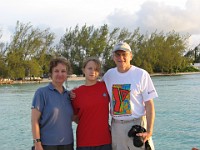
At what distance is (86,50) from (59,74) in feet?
219

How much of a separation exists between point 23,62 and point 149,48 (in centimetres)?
2912

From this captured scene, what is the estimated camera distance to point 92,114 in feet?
12.1

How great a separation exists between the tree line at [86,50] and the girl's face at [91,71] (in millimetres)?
46698

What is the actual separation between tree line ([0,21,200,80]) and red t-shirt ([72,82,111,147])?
46.7m

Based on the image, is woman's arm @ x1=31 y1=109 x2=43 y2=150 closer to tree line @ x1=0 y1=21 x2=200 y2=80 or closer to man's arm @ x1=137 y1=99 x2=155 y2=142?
man's arm @ x1=137 y1=99 x2=155 y2=142

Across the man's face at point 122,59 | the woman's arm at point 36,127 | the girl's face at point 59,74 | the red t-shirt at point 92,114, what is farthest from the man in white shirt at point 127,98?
the woman's arm at point 36,127

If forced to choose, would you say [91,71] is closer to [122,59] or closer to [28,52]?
[122,59]

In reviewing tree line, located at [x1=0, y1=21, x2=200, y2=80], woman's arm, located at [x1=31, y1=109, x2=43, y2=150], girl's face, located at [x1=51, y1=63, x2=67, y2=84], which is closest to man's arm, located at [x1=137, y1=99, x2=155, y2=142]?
girl's face, located at [x1=51, y1=63, x2=67, y2=84]

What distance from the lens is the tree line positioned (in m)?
58.7

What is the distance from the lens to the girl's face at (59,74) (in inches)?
144

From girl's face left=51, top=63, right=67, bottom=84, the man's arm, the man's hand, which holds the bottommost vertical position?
the man's hand

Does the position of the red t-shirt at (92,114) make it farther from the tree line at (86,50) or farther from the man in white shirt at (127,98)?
the tree line at (86,50)

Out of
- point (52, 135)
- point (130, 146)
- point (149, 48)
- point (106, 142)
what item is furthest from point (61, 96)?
point (149, 48)

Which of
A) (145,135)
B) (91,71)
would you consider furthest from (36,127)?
(145,135)
